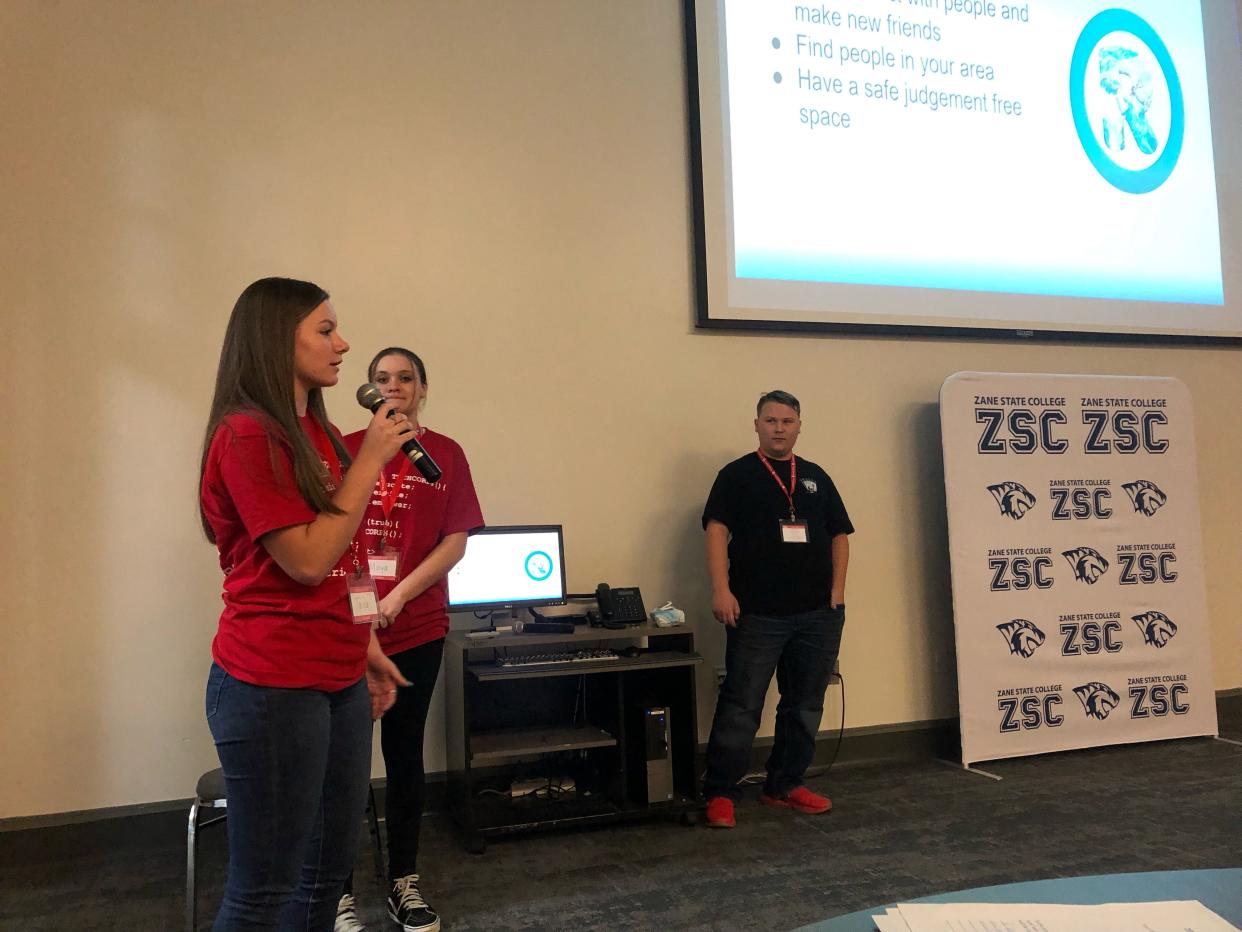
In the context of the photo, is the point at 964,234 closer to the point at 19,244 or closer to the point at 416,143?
the point at 416,143

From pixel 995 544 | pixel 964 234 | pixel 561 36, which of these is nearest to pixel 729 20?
pixel 561 36

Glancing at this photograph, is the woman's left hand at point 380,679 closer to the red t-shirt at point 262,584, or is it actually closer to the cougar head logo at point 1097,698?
the red t-shirt at point 262,584

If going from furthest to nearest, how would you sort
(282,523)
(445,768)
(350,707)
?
(445,768)
(350,707)
(282,523)

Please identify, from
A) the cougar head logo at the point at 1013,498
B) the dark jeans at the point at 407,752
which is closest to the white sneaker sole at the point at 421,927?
the dark jeans at the point at 407,752

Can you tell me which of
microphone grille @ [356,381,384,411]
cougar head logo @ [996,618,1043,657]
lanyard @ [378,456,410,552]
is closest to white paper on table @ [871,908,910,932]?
microphone grille @ [356,381,384,411]

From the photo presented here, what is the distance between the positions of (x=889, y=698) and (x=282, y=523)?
3218 mm

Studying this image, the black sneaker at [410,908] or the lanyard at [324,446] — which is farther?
the black sneaker at [410,908]

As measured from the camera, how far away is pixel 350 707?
1386 millimetres

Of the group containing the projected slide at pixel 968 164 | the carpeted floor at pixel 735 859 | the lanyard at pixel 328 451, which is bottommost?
the carpeted floor at pixel 735 859

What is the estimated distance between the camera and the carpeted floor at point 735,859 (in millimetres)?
2324

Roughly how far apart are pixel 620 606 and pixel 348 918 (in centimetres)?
134

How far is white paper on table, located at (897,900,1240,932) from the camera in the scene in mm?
842

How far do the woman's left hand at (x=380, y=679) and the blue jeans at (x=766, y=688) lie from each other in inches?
68.5

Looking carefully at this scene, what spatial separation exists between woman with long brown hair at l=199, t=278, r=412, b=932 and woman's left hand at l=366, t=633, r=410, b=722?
0.22m
